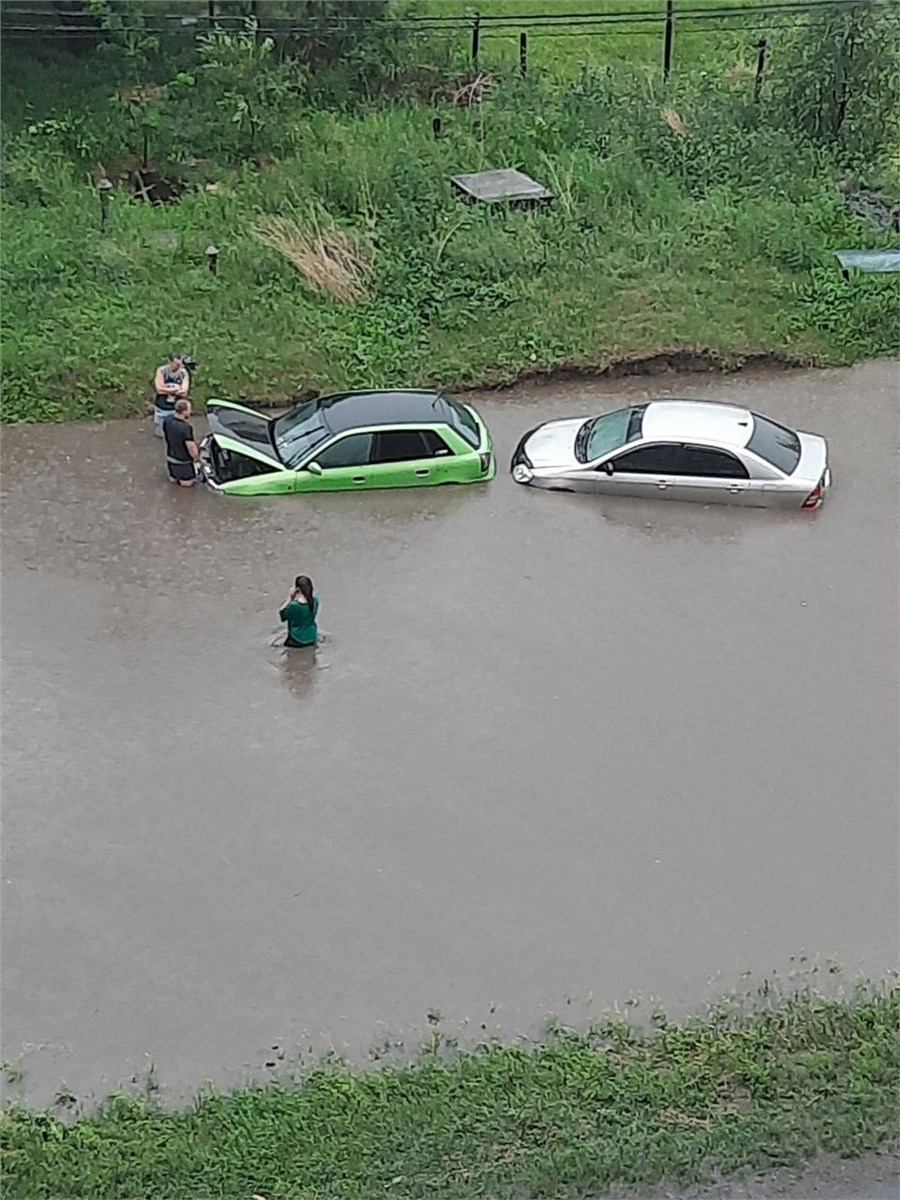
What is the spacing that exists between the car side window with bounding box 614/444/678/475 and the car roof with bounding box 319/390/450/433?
2.02 metres

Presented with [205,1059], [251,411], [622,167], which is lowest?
[205,1059]

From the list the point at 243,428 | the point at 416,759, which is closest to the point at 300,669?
the point at 416,759

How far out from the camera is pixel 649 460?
16.2 m

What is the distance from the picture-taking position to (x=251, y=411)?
57.9 ft

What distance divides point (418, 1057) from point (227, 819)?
2.89m

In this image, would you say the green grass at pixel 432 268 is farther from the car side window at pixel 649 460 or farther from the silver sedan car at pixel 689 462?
the car side window at pixel 649 460

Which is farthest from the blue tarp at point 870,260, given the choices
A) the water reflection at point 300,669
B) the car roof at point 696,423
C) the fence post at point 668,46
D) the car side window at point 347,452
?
the water reflection at point 300,669

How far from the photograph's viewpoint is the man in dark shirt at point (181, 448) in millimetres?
16250

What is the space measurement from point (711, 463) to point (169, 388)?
242 inches

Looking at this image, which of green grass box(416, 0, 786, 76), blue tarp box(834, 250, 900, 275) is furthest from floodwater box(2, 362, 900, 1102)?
green grass box(416, 0, 786, 76)

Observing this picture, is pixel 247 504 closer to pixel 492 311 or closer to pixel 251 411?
pixel 251 411

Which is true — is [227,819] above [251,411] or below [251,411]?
below

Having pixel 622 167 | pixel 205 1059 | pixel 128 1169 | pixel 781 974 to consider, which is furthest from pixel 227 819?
pixel 622 167

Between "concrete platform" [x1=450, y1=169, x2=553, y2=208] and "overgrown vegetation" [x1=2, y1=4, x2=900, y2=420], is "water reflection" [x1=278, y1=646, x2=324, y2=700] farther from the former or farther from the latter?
"concrete platform" [x1=450, y1=169, x2=553, y2=208]
